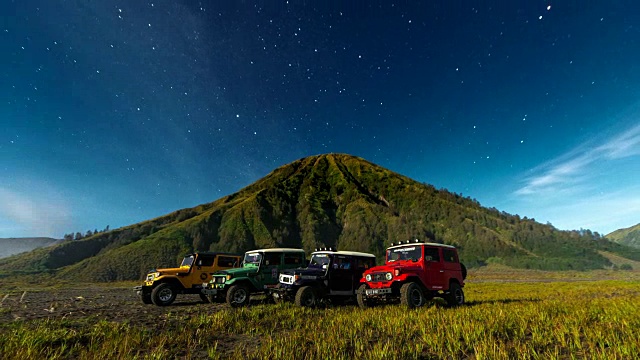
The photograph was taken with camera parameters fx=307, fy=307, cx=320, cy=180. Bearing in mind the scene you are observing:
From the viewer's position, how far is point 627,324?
263 inches

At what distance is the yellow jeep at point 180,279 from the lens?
1394 cm

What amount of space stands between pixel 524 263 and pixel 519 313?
12741 centimetres

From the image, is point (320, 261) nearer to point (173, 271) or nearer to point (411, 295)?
point (411, 295)

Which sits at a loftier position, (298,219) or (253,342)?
(298,219)

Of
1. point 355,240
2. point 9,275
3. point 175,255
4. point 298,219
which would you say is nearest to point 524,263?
point 355,240

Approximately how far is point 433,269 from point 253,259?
784cm

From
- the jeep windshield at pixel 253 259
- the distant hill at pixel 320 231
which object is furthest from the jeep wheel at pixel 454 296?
the distant hill at pixel 320 231

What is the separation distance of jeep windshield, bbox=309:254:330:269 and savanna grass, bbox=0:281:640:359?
362cm

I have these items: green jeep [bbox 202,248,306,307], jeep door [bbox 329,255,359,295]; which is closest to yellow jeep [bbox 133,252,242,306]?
green jeep [bbox 202,248,306,307]

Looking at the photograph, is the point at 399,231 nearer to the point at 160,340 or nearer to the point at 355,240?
the point at 355,240

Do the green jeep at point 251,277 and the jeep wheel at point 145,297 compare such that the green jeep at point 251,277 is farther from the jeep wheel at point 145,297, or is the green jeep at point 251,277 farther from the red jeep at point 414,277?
the red jeep at point 414,277

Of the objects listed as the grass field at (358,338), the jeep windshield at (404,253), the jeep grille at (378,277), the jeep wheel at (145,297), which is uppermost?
the jeep windshield at (404,253)

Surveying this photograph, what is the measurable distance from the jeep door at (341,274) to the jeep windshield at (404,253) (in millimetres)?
1677

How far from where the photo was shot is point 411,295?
10.5 meters
